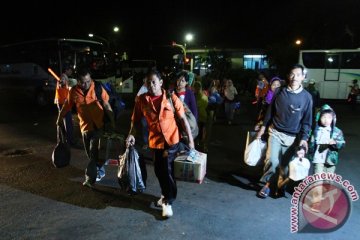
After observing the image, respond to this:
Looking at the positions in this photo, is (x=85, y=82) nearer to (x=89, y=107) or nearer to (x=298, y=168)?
(x=89, y=107)

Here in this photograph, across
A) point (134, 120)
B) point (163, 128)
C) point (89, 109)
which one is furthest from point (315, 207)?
point (89, 109)

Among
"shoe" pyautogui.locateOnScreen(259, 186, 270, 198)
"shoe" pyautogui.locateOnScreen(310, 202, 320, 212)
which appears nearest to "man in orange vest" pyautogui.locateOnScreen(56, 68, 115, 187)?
"shoe" pyautogui.locateOnScreen(259, 186, 270, 198)

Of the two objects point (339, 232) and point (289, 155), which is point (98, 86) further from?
point (339, 232)

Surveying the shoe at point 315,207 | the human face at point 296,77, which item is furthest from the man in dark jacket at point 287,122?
the shoe at point 315,207

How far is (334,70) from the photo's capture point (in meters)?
20.0

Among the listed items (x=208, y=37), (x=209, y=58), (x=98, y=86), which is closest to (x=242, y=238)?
(x=98, y=86)

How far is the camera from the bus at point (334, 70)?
19578mm

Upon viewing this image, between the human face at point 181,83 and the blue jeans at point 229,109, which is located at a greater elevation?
the human face at point 181,83

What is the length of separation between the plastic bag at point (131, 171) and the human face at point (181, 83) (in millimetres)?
1703

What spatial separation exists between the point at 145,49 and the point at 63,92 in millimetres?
38637

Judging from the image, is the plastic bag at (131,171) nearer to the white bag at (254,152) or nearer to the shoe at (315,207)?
the white bag at (254,152)

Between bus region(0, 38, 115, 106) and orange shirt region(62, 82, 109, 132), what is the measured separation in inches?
447

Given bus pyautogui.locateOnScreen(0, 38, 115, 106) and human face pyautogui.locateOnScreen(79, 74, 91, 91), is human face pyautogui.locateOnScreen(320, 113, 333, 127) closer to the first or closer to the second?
human face pyautogui.locateOnScreen(79, 74, 91, 91)

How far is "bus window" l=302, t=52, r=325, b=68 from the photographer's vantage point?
67.3ft
